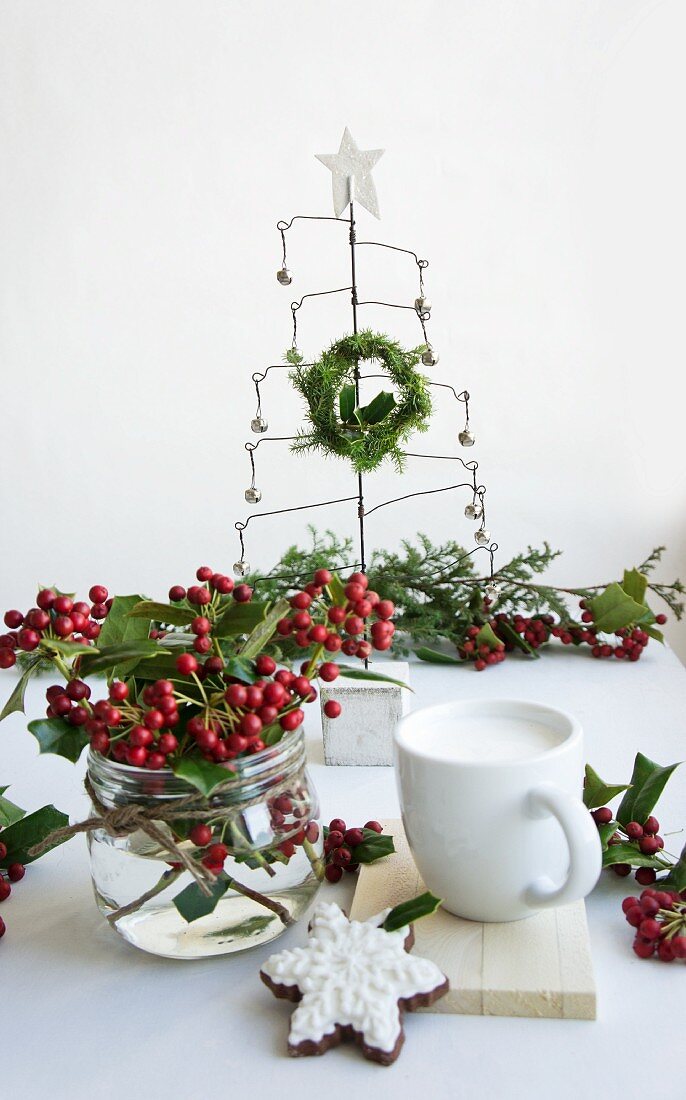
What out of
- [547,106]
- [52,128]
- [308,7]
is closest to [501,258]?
[547,106]

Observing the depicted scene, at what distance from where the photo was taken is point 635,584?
4.11 feet

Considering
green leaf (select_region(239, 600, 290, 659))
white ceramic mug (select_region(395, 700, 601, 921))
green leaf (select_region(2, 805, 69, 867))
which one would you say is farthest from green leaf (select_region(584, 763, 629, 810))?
green leaf (select_region(2, 805, 69, 867))

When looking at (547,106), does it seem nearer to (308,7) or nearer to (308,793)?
(308,7)

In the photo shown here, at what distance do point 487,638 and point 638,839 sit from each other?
0.55 m

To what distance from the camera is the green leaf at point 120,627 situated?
0.62m

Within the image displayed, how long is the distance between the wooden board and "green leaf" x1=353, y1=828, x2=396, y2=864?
44 millimetres

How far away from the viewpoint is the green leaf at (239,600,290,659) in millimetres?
580

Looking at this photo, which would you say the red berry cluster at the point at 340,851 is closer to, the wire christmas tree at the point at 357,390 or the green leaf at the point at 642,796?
the green leaf at the point at 642,796

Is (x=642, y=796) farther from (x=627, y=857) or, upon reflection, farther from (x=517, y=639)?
(x=517, y=639)

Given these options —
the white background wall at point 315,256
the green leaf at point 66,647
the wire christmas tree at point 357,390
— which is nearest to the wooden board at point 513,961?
the green leaf at point 66,647

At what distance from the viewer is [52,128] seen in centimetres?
234

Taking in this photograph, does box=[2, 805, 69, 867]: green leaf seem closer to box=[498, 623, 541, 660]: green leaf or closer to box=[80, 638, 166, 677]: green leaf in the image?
box=[80, 638, 166, 677]: green leaf

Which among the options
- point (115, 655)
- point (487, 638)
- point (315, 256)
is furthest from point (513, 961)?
point (315, 256)

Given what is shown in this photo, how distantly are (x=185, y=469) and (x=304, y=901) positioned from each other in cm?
184
